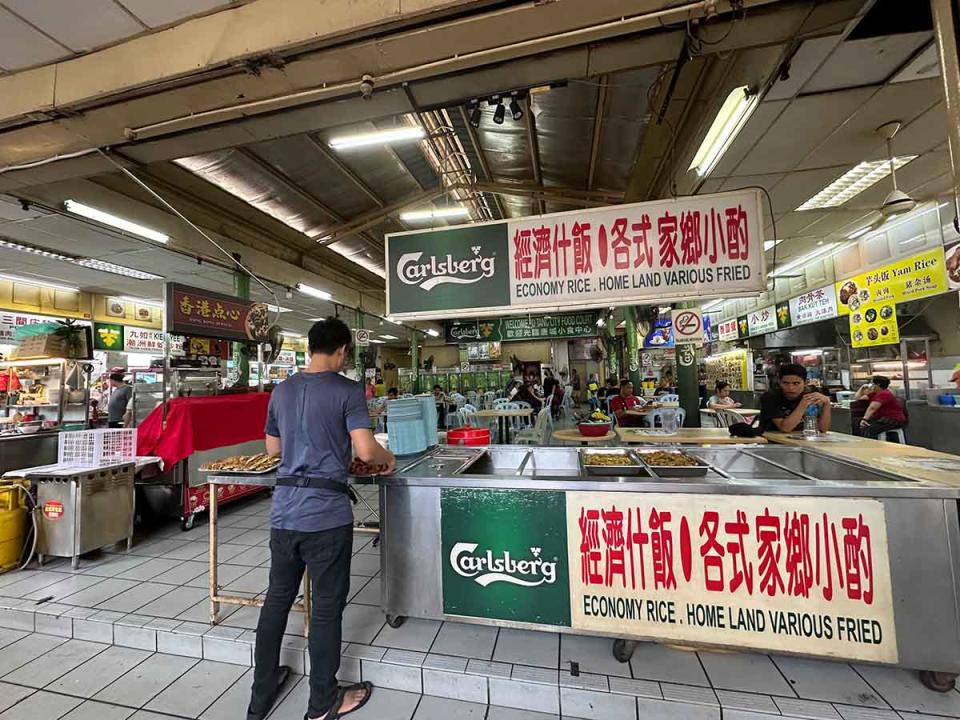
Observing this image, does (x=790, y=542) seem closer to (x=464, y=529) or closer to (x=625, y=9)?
(x=464, y=529)

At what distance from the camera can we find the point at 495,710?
1.94m

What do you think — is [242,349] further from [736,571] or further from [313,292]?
[736,571]

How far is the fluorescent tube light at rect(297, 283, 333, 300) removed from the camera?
8622mm

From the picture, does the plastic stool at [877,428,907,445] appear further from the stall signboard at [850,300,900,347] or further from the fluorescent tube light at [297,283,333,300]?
the fluorescent tube light at [297,283,333,300]

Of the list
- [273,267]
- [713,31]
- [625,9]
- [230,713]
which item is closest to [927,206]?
[713,31]

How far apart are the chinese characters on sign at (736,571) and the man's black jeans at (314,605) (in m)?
1.16

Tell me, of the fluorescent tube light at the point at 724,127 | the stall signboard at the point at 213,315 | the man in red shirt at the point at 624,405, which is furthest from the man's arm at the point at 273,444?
the man in red shirt at the point at 624,405

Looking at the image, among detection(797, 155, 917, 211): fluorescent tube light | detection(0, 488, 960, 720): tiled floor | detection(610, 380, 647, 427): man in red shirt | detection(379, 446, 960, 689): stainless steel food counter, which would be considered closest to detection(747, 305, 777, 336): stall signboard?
detection(797, 155, 917, 211): fluorescent tube light

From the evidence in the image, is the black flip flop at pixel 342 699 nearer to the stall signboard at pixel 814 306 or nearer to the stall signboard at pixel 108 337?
the stall signboard at pixel 814 306

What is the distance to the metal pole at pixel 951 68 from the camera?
1.69m

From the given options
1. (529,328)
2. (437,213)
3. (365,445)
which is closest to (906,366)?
(529,328)

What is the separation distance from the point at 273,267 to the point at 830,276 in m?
11.0

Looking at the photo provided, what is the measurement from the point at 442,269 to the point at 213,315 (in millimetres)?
3148

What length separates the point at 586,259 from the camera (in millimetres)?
2576
